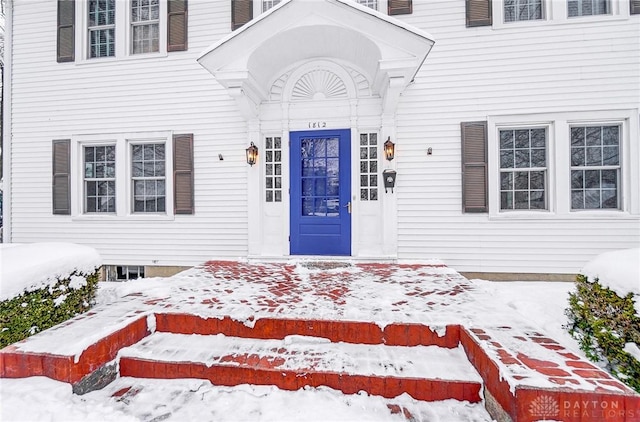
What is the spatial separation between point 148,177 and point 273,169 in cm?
246

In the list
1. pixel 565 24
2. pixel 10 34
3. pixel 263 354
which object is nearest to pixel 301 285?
pixel 263 354

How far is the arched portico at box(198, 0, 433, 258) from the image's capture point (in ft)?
15.6

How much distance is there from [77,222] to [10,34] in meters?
3.98

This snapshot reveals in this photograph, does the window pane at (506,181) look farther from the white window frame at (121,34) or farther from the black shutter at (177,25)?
the white window frame at (121,34)

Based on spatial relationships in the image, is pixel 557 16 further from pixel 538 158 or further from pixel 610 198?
pixel 610 198

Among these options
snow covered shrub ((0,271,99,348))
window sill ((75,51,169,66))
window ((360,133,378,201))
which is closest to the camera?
snow covered shrub ((0,271,99,348))

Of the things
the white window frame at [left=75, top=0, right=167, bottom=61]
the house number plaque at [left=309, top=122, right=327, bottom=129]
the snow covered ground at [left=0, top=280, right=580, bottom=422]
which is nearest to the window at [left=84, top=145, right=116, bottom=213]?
the white window frame at [left=75, top=0, right=167, bottom=61]

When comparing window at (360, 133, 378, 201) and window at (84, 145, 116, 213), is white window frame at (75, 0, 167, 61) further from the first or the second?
window at (360, 133, 378, 201)

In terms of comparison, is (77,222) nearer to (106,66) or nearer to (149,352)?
(106,66)

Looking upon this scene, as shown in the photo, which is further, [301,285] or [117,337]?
[301,285]

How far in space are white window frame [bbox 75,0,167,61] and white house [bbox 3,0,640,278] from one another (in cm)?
4

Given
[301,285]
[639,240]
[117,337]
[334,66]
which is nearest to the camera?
[117,337]

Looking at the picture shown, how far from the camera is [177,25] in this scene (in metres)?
5.50

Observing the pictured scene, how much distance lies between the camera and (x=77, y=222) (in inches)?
229
